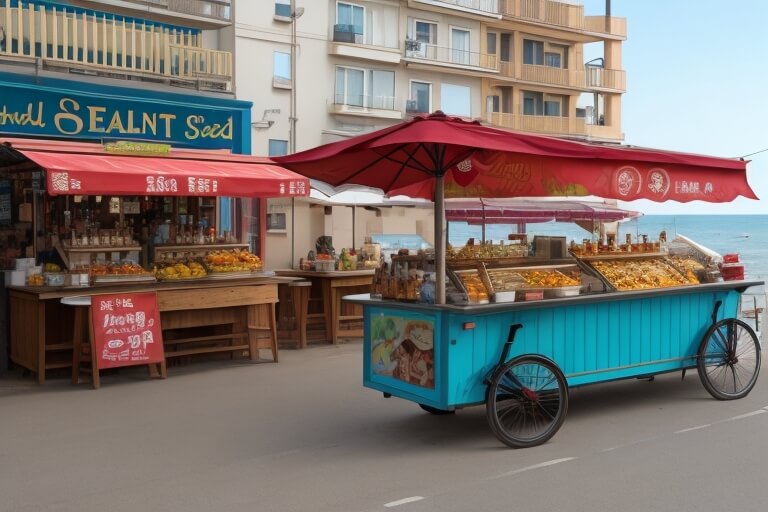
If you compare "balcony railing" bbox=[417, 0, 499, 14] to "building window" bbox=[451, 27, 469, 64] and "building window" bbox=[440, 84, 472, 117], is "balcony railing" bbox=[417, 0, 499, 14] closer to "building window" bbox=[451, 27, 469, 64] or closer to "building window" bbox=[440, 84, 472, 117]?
"building window" bbox=[451, 27, 469, 64]

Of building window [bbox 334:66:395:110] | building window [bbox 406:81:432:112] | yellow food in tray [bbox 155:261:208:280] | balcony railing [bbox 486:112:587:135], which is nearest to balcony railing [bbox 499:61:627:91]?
balcony railing [bbox 486:112:587:135]

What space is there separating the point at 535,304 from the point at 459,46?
31139 millimetres

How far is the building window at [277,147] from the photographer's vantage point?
98.4 ft

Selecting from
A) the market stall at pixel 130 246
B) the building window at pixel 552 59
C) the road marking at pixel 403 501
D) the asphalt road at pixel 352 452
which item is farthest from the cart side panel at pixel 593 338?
the building window at pixel 552 59

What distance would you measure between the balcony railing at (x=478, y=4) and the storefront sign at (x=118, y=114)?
67.6ft

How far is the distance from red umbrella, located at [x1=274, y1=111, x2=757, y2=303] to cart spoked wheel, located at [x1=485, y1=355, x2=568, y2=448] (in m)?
0.86

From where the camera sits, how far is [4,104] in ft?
47.0

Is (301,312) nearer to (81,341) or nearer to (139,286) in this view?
(139,286)

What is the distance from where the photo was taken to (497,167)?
838 centimetres

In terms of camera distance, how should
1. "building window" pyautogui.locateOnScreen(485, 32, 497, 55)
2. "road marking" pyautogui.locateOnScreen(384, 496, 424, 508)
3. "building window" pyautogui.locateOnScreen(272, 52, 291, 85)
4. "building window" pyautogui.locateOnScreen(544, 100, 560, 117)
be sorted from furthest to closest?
"building window" pyautogui.locateOnScreen(544, 100, 560, 117)
"building window" pyautogui.locateOnScreen(485, 32, 497, 55)
"building window" pyautogui.locateOnScreen(272, 52, 291, 85)
"road marking" pyautogui.locateOnScreen(384, 496, 424, 508)

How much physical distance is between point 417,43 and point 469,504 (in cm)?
3058

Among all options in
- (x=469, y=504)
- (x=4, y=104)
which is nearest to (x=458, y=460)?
(x=469, y=504)

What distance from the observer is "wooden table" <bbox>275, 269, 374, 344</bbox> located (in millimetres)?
13891

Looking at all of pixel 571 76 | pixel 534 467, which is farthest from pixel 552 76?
pixel 534 467
